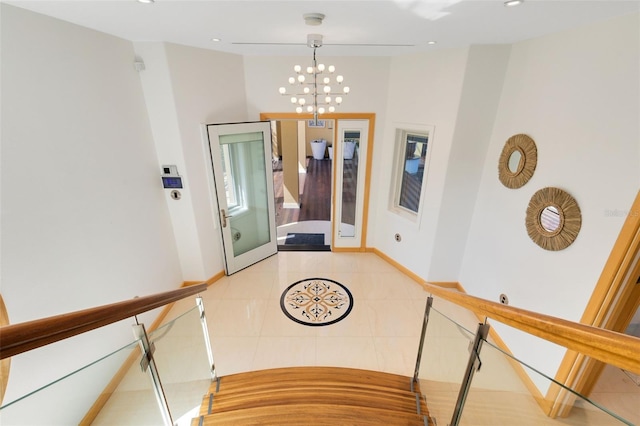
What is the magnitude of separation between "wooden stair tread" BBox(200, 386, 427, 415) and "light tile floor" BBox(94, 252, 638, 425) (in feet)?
0.50

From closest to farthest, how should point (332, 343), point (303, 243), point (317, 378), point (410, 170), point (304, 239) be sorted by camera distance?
1. point (317, 378)
2. point (332, 343)
3. point (410, 170)
4. point (303, 243)
5. point (304, 239)

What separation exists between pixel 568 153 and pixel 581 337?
200 centimetres

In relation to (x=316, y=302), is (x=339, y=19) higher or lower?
higher

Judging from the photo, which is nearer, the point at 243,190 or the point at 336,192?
the point at 243,190

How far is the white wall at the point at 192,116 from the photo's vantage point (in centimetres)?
306

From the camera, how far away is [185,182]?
→ 11.4 feet

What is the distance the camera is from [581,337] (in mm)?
897

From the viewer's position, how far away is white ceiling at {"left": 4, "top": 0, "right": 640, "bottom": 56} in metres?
1.81

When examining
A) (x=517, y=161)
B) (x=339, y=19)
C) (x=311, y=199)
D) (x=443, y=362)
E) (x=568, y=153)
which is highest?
(x=339, y=19)

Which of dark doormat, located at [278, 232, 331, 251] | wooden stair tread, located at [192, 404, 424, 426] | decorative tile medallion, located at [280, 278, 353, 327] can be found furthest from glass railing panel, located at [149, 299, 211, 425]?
dark doormat, located at [278, 232, 331, 251]

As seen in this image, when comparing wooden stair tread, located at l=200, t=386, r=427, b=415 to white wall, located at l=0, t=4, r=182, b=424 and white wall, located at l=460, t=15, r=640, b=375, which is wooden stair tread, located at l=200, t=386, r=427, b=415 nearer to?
white wall, located at l=0, t=4, r=182, b=424

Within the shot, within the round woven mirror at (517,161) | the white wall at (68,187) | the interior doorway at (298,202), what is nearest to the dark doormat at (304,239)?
the interior doorway at (298,202)

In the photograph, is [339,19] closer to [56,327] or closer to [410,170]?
[56,327]

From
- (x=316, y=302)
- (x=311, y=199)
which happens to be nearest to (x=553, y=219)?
(x=316, y=302)
